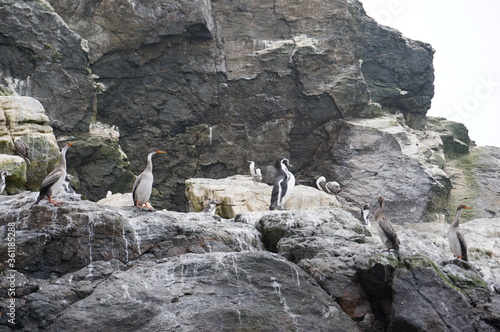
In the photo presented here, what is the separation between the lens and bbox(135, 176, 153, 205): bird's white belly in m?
11.8

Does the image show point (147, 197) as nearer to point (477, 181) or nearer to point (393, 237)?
point (393, 237)

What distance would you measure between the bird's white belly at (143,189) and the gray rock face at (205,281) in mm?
667

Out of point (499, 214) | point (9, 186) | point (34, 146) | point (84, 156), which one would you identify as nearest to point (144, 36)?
point (84, 156)

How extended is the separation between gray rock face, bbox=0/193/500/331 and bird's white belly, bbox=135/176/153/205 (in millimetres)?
667

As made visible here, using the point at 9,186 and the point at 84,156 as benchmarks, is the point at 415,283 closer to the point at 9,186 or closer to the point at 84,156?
the point at 9,186

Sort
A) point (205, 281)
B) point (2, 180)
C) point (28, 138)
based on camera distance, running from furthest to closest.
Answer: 1. point (28, 138)
2. point (2, 180)
3. point (205, 281)

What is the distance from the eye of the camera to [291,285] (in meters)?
8.47

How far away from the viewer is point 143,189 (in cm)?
1187

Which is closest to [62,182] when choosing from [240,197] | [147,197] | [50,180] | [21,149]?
[50,180]

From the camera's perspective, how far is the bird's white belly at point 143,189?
38.7 ft

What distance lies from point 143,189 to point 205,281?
13.2 feet

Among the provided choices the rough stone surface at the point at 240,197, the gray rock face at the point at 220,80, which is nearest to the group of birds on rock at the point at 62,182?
the rough stone surface at the point at 240,197

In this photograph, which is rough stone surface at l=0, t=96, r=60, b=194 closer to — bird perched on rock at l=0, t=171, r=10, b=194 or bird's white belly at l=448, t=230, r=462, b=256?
bird perched on rock at l=0, t=171, r=10, b=194

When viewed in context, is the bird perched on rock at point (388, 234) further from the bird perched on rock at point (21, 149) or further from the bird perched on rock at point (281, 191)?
the bird perched on rock at point (21, 149)
